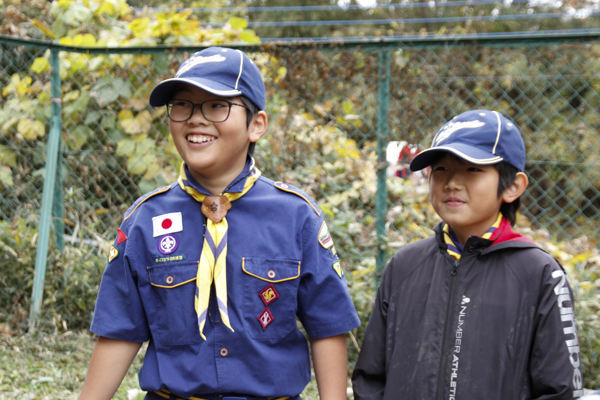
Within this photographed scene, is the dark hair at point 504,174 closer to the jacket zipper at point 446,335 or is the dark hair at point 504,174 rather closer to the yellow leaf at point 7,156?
the jacket zipper at point 446,335

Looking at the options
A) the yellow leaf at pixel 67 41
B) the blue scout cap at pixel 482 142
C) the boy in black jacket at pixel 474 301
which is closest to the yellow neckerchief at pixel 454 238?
the boy in black jacket at pixel 474 301

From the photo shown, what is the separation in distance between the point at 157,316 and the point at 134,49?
2717mm

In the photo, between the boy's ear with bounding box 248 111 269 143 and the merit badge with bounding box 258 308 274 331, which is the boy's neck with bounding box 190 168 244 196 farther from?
the merit badge with bounding box 258 308 274 331

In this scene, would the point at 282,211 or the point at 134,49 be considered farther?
the point at 134,49

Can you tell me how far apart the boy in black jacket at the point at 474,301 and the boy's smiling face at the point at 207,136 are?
579mm

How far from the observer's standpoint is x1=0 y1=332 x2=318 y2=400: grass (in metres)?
3.09

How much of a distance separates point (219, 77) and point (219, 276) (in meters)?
0.59

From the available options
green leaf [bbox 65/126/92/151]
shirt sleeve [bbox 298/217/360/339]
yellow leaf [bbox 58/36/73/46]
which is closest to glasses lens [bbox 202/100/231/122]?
shirt sleeve [bbox 298/217/360/339]

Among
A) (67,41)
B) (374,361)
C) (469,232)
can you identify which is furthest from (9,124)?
(469,232)

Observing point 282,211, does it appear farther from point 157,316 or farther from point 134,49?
point 134,49

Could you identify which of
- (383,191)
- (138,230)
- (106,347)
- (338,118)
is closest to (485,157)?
(138,230)

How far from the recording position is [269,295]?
169 cm

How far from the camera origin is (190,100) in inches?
67.7

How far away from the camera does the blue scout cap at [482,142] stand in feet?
5.54
